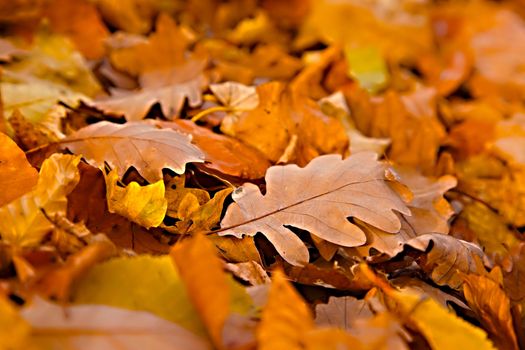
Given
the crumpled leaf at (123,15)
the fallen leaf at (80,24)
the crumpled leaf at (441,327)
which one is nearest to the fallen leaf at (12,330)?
the crumpled leaf at (441,327)

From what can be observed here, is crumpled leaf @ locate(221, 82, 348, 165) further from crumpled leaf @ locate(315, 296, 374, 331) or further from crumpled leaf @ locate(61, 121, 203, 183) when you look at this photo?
crumpled leaf @ locate(315, 296, 374, 331)

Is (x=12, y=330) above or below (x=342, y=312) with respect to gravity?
above

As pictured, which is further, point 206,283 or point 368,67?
point 368,67

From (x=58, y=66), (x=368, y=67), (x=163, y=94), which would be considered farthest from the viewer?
(x=368, y=67)

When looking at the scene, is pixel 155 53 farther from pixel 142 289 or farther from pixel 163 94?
pixel 142 289

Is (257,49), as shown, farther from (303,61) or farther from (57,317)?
(57,317)

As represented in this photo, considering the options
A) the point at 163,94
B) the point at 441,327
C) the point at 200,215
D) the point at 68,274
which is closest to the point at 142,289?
the point at 68,274

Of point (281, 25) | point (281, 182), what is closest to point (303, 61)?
point (281, 25)

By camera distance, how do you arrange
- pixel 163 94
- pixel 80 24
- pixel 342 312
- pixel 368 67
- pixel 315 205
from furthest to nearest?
pixel 368 67, pixel 80 24, pixel 163 94, pixel 315 205, pixel 342 312
